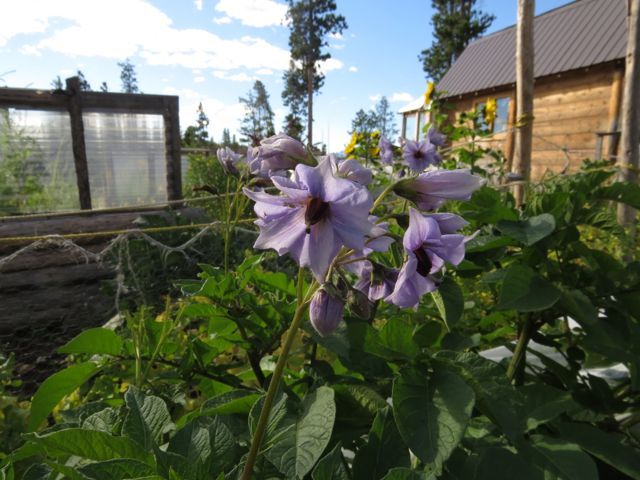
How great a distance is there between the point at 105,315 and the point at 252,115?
28.9m

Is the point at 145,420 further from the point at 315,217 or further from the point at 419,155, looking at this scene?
the point at 419,155

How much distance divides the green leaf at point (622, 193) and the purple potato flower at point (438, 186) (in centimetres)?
74

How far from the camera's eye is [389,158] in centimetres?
239

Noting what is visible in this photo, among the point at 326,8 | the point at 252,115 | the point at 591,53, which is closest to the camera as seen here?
the point at 591,53

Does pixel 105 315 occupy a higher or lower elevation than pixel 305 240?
lower

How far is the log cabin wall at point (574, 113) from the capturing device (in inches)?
413

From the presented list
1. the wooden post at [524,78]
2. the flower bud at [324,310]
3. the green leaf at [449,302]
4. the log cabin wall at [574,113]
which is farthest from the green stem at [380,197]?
the log cabin wall at [574,113]

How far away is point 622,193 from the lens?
1.16 m

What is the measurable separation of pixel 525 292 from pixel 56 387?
101 cm

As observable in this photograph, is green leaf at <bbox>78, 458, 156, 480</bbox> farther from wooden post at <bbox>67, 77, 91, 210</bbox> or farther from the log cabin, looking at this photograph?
the log cabin

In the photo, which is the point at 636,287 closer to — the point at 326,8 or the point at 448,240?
the point at 448,240

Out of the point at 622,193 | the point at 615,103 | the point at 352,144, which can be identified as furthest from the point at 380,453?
the point at 615,103

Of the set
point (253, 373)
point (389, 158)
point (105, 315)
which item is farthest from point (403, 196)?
point (105, 315)

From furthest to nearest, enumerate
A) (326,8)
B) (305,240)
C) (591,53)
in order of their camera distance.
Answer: (326,8)
(591,53)
(305,240)
